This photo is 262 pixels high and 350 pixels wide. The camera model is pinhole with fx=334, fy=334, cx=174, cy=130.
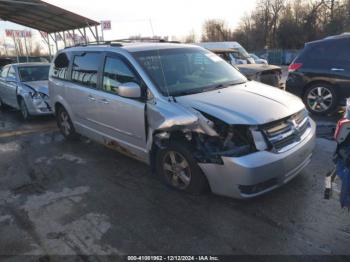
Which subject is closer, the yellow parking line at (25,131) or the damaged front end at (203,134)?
the damaged front end at (203,134)

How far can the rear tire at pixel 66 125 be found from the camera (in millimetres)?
6457

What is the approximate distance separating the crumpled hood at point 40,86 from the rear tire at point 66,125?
7.69 feet

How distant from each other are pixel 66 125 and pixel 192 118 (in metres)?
3.73

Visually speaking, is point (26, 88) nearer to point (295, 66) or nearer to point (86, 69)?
point (86, 69)

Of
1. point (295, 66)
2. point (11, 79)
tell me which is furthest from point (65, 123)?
point (295, 66)

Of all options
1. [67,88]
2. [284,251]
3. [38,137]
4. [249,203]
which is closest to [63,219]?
[249,203]

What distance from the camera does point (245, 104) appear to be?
3.88 metres

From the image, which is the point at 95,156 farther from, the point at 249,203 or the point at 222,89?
the point at 249,203

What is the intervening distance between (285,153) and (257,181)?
1.53 feet

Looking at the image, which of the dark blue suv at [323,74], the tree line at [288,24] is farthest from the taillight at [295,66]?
the tree line at [288,24]

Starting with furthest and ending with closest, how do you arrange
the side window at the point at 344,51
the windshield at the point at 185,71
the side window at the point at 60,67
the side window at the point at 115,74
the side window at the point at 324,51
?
1. the side window at the point at 324,51
2. the side window at the point at 344,51
3. the side window at the point at 60,67
4. the side window at the point at 115,74
5. the windshield at the point at 185,71

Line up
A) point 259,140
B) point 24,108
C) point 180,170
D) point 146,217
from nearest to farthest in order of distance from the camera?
A: point 259,140 → point 146,217 → point 180,170 → point 24,108

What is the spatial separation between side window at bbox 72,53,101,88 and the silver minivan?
0.02 metres

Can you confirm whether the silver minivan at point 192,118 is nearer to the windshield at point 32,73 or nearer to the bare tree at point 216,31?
the windshield at point 32,73
